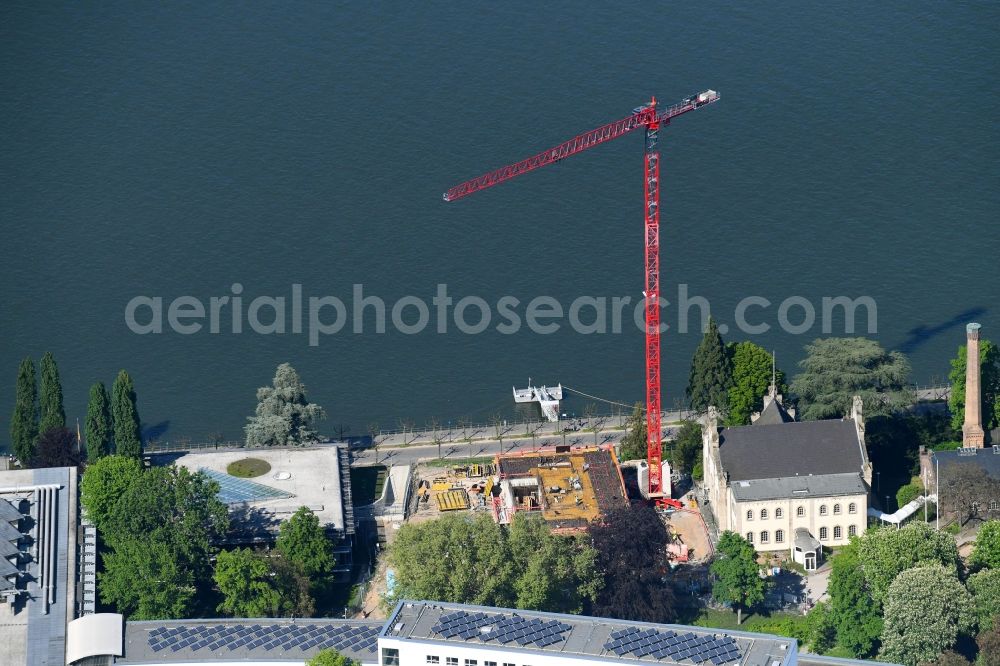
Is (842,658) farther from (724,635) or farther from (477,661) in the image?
(477,661)

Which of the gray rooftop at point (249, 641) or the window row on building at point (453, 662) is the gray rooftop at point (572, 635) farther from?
the gray rooftop at point (249, 641)

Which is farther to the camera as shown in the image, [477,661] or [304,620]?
[304,620]

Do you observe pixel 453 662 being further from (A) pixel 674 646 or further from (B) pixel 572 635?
(A) pixel 674 646

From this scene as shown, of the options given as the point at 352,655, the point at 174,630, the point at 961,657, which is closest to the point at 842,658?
the point at 961,657

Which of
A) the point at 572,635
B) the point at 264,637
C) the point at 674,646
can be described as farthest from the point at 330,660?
the point at 674,646

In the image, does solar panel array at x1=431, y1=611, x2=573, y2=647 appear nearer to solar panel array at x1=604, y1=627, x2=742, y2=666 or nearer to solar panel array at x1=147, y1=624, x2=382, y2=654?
solar panel array at x1=604, y1=627, x2=742, y2=666

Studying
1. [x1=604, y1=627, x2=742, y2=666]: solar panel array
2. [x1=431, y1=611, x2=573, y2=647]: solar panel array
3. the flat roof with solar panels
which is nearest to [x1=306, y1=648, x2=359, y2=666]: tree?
the flat roof with solar panels

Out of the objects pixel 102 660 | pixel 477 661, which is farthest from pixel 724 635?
pixel 102 660

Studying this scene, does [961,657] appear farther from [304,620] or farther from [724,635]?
[304,620]
